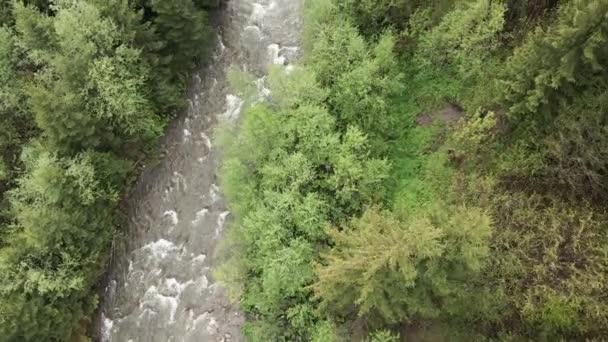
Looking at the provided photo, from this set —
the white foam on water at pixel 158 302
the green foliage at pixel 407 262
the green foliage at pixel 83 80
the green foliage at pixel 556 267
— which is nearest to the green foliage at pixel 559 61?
the green foliage at pixel 556 267

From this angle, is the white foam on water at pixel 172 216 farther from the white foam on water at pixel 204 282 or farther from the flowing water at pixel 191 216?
the white foam on water at pixel 204 282

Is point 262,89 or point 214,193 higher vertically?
point 262,89

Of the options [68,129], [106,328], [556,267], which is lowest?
[106,328]

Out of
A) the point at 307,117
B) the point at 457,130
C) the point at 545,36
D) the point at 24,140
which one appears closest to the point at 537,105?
the point at 545,36

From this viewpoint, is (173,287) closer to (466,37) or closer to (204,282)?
(204,282)

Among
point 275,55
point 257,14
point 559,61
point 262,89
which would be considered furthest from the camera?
point 257,14

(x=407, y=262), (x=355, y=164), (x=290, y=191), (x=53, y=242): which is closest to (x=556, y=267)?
(x=407, y=262)
